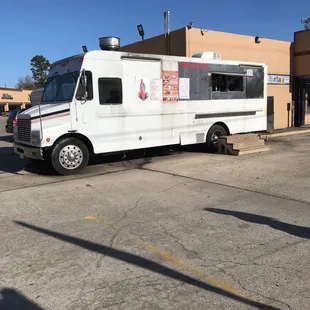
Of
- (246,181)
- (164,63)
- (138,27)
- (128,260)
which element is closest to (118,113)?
(164,63)

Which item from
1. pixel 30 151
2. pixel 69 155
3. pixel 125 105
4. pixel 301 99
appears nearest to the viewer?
pixel 30 151

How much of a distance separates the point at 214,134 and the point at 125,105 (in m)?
3.53

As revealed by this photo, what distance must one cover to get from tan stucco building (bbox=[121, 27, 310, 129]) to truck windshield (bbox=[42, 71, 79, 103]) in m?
6.63

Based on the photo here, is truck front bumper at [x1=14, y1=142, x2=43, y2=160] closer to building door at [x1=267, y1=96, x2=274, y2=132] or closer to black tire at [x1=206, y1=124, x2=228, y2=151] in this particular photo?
black tire at [x1=206, y1=124, x2=228, y2=151]

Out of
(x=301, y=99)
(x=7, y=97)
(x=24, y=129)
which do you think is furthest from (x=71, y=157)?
(x=7, y=97)

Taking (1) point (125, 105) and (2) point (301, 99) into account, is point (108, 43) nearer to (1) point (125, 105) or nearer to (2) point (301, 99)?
(1) point (125, 105)

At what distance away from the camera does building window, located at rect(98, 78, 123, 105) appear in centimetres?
932

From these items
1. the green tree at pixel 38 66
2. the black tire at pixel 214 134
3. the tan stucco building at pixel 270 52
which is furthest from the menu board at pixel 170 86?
the green tree at pixel 38 66

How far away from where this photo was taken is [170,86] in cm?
1063

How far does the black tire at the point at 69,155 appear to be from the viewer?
A: 8.81 meters

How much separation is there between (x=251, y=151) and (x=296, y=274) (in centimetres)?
814

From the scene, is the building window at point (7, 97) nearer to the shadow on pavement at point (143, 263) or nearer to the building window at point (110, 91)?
the building window at point (110, 91)

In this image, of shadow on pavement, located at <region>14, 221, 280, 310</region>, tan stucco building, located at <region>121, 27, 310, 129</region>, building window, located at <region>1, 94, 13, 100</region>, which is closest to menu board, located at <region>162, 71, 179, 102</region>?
tan stucco building, located at <region>121, 27, 310, 129</region>

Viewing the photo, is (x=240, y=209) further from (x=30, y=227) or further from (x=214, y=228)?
(x=30, y=227)
